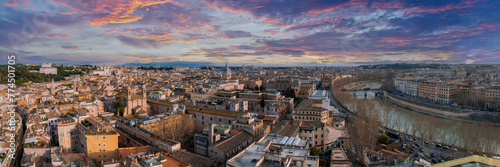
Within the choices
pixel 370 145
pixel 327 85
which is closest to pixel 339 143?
pixel 370 145

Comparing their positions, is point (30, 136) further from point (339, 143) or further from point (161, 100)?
point (339, 143)

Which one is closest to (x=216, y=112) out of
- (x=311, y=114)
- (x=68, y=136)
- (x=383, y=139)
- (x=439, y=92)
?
(x=311, y=114)

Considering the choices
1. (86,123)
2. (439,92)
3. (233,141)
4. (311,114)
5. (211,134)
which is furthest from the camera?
(439,92)

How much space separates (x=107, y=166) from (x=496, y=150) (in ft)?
39.5

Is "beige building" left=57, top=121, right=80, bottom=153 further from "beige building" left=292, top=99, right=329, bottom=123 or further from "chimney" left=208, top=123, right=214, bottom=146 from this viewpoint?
"beige building" left=292, top=99, right=329, bottom=123

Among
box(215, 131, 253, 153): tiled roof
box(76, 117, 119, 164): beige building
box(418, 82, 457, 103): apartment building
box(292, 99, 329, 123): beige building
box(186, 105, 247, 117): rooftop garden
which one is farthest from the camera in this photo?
box(418, 82, 457, 103): apartment building

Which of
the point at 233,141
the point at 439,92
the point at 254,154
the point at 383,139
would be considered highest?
the point at 439,92

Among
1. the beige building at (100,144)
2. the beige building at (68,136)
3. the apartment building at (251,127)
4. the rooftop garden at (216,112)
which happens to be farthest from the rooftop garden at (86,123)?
the apartment building at (251,127)

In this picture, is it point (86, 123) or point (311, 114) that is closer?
point (86, 123)

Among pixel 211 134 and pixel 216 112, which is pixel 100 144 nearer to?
pixel 211 134

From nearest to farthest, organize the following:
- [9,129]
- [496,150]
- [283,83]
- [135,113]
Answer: [9,129], [496,150], [135,113], [283,83]

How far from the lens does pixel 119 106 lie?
12.0 metres

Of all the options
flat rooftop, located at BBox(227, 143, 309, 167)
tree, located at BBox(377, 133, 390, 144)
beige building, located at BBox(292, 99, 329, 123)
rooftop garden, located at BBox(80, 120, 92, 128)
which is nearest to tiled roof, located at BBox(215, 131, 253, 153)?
flat rooftop, located at BBox(227, 143, 309, 167)

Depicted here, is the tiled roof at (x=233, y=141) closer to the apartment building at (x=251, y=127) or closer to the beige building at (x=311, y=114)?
the apartment building at (x=251, y=127)
